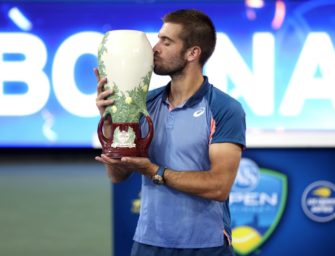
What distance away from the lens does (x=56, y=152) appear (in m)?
4.77

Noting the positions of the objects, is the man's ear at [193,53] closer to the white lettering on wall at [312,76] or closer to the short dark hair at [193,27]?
the short dark hair at [193,27]

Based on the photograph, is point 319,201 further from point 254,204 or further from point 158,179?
point 158,179

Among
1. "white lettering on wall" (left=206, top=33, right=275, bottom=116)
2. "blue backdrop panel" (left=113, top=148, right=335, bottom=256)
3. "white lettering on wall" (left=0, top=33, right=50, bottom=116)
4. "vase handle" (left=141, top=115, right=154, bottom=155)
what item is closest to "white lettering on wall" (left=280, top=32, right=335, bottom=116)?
"white lettering on wall" (left=206, top=33, right=275, bottom=116)

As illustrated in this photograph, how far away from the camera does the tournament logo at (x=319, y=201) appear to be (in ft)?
9.23

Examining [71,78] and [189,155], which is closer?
[189,155]

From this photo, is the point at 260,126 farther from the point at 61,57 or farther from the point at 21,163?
the point at 21,163

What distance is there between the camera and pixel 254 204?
2791 millimetres

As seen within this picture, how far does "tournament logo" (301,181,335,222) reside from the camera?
111 inches

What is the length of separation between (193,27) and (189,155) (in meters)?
0.36

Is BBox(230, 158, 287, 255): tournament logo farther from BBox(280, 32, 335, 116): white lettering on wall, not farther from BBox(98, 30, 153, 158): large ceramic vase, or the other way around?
BBox(280, 32, 335, 116): white lettering on wall

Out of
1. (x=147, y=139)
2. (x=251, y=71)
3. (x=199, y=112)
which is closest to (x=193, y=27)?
(x=199, y=112)

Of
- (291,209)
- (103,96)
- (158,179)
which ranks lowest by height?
(291,209)

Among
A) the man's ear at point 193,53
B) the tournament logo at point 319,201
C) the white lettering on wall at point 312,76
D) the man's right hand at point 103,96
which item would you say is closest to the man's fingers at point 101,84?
the man's right hand at point 103,96

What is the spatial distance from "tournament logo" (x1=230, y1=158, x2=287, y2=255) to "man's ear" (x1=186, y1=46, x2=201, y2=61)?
1260 mm
